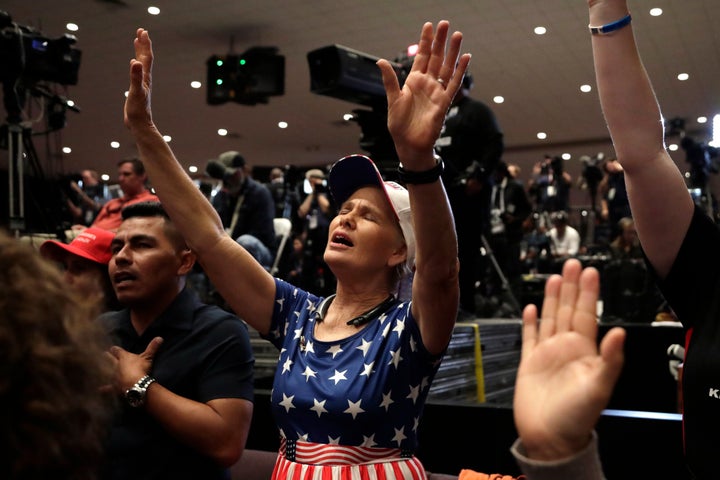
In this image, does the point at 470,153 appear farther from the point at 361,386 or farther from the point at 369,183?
the point at 361,386

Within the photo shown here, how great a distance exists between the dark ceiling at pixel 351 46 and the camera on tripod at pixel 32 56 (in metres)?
1.51

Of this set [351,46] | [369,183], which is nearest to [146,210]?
[369,183]

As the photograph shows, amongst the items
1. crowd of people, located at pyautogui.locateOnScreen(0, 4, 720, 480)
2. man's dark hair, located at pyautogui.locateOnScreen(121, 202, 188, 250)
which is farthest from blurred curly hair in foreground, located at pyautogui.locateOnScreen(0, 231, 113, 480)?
man's dark hair, located at pyautogui.locateOnScreen(121, 202, 188, 250)

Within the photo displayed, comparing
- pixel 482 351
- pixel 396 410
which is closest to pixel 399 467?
pixel 396 410

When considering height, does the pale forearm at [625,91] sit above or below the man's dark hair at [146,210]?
above

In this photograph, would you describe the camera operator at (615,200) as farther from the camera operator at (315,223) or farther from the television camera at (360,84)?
the television camera at (360,84)

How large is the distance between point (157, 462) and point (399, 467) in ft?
1.99

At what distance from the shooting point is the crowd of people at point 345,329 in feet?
2.12

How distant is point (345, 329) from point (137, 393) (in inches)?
19.2

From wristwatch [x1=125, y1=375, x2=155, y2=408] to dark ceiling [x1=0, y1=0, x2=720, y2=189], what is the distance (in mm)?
4394

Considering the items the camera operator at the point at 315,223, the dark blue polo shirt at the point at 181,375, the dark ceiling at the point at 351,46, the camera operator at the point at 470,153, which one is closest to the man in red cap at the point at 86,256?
the dark blue polo shirt at the point at 181,375

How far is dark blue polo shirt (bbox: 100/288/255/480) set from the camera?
163 cm

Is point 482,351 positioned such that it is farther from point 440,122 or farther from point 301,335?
point 440,122

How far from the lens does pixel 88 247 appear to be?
2.24m
